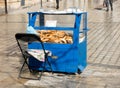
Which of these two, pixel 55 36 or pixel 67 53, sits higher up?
pixel 55 36

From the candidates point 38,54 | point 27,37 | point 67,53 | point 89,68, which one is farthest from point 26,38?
point 89,68

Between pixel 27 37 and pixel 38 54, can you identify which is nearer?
pixel 27 37

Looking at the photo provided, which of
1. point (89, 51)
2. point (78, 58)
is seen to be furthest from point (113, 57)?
point (78, 58)

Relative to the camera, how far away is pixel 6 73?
817 centimetres

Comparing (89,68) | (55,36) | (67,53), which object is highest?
(55,36)

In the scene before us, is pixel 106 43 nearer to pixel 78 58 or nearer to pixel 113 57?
pixel 113 57

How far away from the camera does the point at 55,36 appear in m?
8.20

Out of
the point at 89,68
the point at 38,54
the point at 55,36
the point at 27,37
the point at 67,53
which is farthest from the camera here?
the point at 89,68

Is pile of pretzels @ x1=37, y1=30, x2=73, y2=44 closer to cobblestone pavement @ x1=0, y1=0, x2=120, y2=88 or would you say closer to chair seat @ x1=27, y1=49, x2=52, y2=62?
chair seat @ x1=27, y1=49, x2=52, y2=62

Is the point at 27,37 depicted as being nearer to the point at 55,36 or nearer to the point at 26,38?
the point at 26,38

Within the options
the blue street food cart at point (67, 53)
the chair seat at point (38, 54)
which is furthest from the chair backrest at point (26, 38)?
the blue street food cart at point (67, 53)

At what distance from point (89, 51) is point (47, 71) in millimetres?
2866

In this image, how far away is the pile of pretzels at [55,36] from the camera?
7995mm

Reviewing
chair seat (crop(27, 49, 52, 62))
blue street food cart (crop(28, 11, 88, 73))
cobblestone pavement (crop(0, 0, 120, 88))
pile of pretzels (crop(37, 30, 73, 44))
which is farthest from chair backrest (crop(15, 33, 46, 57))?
cobblestone pavement (crop(0, 0, 120, 88))
